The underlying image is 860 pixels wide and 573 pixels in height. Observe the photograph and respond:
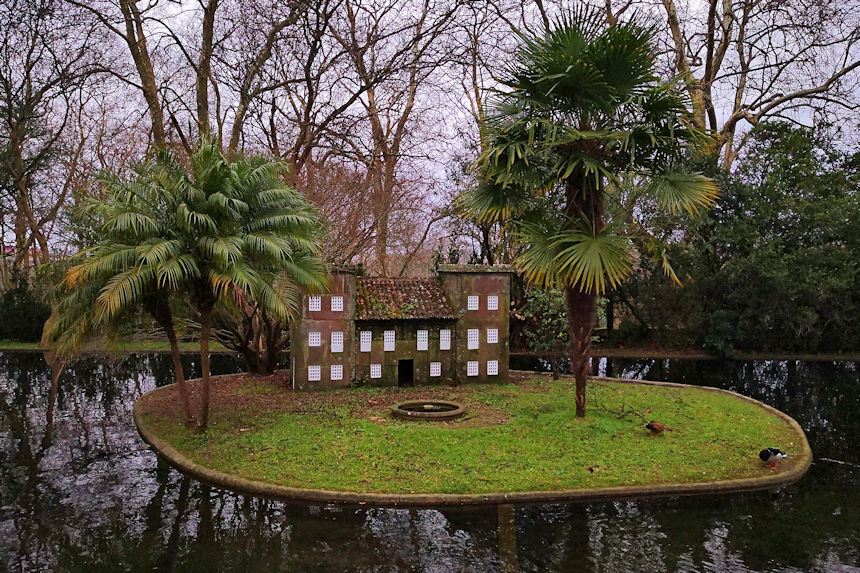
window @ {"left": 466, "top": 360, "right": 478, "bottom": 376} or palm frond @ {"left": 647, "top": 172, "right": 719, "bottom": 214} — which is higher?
palm frond @ {"left": 647, "top": 172, "right": 719, "bottom": 214}

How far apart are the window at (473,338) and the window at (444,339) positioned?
1.83ft

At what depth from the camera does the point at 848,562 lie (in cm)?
767

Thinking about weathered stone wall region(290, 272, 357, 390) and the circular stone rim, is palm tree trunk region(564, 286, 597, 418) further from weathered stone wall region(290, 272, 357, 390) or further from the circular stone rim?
weathered stone wall region(290, 272, 357, 390)

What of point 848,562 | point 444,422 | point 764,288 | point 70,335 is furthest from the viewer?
point 764,288

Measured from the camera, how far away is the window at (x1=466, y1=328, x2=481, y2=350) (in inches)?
696

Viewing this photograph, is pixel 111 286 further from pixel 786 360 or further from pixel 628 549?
pixel 786 360

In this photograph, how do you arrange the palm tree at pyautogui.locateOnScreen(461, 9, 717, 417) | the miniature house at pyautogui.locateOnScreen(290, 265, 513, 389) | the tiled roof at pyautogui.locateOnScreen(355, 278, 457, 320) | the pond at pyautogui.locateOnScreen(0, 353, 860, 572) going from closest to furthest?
the pond at pyautogui.locateOnScreen(0, 353, 860, 572)
the palm tree at pyautogui.locateOnScreen(461, 9, 717, 417)
the miniature house at pyautogui.locateOnScreen(290, 265, 513, 389)
the tiled roof at pyautogui.locateOnScreen(355, 278, 457, 320)

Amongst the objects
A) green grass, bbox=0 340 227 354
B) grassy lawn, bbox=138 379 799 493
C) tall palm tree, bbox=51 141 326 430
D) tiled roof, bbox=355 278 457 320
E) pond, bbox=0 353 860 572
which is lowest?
pond, bbox=0 353 860 572

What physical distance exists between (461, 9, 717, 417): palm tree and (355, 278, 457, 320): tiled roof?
5130 millimetres

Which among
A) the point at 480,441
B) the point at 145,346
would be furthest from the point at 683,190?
the point at 145,346

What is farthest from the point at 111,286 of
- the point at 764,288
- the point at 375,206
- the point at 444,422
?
the point at 764,288

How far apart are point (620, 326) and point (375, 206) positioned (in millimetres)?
15020

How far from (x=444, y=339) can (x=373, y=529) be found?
930 centimetres

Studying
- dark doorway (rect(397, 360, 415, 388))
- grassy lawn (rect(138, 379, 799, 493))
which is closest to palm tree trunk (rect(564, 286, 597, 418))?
grassy lawn (rect(138, 379, 799, 493))
